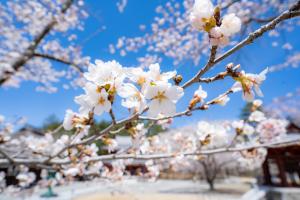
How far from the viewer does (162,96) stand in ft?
3.59

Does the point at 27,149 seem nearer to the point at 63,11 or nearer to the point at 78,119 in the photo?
the point at 78,119

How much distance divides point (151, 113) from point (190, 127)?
26.7 metres

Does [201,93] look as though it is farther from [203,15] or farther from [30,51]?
[30,51]

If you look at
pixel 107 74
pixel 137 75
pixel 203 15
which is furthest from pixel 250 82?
pixel 107 74

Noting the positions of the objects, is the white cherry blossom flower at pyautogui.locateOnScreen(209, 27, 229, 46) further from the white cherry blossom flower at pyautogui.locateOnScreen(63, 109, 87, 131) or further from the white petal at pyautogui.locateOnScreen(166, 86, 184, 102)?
the white cherry blossom flower at pyautogui.locateOnScreen(63, 109, 87, 131)

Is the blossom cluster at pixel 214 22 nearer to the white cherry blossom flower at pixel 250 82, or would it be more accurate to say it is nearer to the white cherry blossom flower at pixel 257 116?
the white cherry blossom flower at pixel 250 82

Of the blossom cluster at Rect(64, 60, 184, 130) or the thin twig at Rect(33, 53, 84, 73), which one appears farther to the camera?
the thin twig at Rect(33, 53, 84, 73)

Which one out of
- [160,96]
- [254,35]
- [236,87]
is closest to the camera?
[254,35]

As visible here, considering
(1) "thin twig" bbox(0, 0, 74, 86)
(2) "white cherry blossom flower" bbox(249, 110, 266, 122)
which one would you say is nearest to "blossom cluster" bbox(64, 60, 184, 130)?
(2) "white cherry blossom flower" bbox(249, 110, 266, 122)

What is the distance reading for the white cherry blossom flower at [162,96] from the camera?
1.06 m

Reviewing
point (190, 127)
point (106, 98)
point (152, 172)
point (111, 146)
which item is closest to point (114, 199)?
point (152, 172)

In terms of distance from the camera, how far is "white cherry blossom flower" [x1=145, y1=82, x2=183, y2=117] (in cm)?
106

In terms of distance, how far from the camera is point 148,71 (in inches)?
43.3

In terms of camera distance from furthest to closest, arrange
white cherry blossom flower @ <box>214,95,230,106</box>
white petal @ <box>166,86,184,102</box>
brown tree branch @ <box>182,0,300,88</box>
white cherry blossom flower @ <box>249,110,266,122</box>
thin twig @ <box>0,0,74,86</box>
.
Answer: thin twig @ <box>0,0,74,86</box>
white cherry blossom flower @ <box>249,110,266,122</box>
white cherry blossom flower @ <box>214,95,230,106</box>
white petal @ <box>166,86,184,102</box>
brown tree branch @ <box>182,0,300,88</box>
